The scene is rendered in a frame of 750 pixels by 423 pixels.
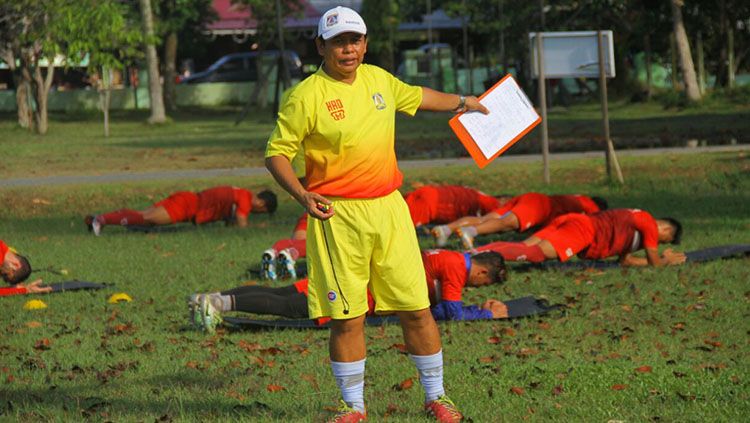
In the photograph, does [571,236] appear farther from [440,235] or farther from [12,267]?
[12,267]

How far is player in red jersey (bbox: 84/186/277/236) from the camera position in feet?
51.7

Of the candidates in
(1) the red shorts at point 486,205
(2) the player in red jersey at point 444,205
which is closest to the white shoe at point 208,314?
(2) the player in red jersey at point 444,205

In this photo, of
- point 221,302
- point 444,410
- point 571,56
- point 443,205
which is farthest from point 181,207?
point 444,410

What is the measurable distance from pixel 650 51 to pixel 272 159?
42.9 metres

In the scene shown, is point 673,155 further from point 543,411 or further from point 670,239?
point 543,411

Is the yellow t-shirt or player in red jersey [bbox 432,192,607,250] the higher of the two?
the yellow t-shirt

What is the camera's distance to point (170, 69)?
52.1 meters

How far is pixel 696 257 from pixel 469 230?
2.30 meters

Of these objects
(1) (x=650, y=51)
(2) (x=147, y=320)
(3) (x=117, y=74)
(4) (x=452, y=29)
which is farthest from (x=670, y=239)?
(3) (x=117, y=74)

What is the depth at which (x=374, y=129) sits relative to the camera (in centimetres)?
641

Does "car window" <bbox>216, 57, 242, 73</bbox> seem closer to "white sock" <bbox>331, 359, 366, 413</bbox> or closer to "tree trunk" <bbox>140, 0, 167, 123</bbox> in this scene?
"tree trunk" <bbox>140, 0, 167, 123</bbox>

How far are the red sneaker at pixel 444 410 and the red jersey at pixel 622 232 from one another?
567 cm

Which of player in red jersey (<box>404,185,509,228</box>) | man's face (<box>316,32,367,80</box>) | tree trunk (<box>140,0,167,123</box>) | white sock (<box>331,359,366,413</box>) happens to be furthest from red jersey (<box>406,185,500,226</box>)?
tree trunk (<box>140,0,167,123</box>)

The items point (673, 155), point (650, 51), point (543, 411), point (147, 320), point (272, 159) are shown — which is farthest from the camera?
point (650, 51)
